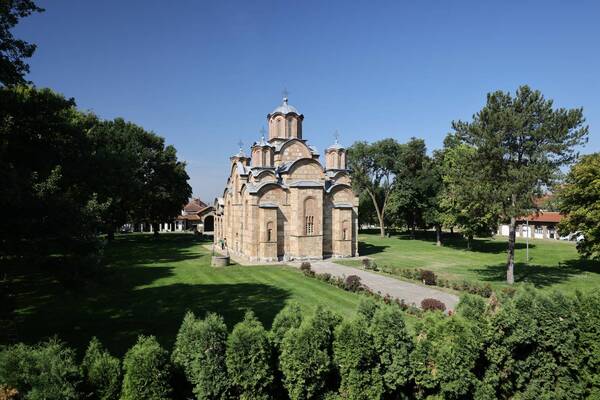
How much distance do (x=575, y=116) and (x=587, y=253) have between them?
457 inches

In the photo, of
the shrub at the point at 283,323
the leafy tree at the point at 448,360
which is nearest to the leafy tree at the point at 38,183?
the shrub at the point at 283,323

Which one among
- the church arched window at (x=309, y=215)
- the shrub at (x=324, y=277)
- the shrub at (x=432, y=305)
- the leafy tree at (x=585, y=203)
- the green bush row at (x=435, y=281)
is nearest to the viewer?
the shrub at (x=432, y=305)

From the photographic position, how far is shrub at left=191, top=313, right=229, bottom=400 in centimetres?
810

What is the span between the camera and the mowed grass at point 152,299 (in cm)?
1330

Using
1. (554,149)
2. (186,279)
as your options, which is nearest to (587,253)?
(554,149)

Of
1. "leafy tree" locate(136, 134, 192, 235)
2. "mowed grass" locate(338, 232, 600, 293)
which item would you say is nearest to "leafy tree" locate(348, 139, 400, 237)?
"mowed grass" locate(338, 232, 600, 293)

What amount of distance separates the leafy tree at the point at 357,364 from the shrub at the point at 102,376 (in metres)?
4.75

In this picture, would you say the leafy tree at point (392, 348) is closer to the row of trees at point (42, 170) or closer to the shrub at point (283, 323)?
the shrub at point (283, 323)

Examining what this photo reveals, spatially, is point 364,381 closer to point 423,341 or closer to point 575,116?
point 423,341

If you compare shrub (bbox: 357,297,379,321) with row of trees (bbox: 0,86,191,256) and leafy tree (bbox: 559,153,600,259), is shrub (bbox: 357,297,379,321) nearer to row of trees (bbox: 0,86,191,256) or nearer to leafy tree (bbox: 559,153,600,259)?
row of trees (bbox: 0,86,191,256)

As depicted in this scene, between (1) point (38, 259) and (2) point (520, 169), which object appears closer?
(1) point (38, 259)

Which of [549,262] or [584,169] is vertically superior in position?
[584,169]

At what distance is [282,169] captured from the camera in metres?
34.3

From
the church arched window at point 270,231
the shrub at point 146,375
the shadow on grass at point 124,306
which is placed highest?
the church arched window at point 270,231
